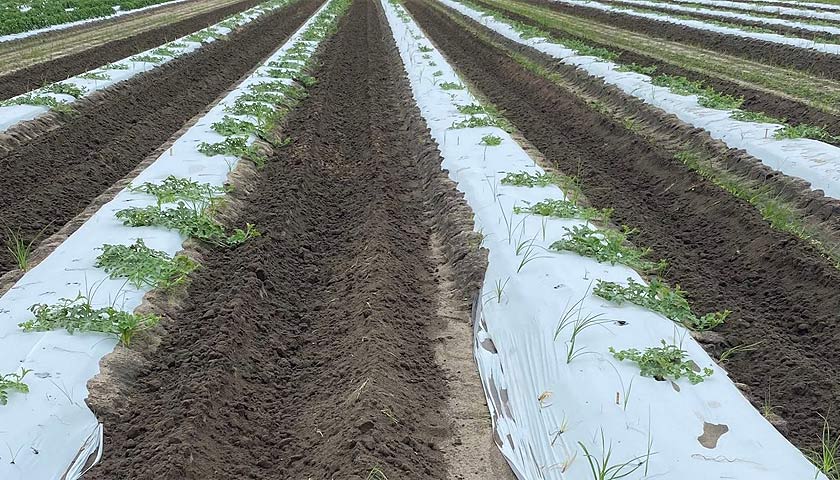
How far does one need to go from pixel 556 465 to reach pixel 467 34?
17106mm

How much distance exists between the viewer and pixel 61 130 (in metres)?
8.45

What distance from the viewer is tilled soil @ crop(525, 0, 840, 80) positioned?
1240cm

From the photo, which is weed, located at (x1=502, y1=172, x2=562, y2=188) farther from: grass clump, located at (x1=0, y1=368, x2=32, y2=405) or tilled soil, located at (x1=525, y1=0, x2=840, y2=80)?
tilled soil, located at (x1=525, y1=0, x2=840, y2=80)

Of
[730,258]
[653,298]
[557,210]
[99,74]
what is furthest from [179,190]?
[99,74]

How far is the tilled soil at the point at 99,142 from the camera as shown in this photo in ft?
20.6

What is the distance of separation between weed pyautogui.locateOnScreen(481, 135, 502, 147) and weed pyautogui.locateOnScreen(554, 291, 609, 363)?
3542 mm

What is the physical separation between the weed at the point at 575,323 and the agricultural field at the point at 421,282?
2cm

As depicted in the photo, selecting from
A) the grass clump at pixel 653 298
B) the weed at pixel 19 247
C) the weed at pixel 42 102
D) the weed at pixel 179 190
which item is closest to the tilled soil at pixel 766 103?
the grass clump at pixel 653 298

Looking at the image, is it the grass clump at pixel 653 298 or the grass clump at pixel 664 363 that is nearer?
the grass clump at pixel 664 363

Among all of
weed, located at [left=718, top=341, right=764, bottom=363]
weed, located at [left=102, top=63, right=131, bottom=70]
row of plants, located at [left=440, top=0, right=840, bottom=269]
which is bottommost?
weed, located at [left=718, top=341, right=764, bottom=363]

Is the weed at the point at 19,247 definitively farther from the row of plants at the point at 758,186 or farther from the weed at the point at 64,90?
the row of plants at the point at 758,186

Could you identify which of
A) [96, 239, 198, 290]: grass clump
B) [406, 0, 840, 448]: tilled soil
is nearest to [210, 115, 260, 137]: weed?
[96, 239, 198, 290]: grass clump

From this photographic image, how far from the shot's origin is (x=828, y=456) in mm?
2998

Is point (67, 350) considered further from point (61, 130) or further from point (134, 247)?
point (61, 130)
